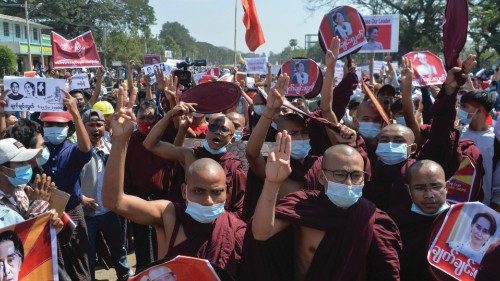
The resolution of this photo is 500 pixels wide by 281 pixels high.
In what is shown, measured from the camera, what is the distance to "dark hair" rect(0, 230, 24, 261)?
266 centimetres

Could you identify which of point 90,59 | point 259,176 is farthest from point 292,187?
point 90,59

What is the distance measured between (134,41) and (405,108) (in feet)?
159

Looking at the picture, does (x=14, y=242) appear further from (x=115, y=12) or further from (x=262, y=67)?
(x=115, y=12)

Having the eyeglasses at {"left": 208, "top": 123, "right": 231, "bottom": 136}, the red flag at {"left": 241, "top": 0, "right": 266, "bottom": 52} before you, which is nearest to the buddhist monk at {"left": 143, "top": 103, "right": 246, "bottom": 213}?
the eyeglasses at {"left": 208, "top": 123, "right": 231, "bottom": 136}

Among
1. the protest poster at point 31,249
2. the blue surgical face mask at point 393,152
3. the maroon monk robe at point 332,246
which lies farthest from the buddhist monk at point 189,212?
the blue surgical face mask at point 393,152

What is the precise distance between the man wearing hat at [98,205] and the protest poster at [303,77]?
1967mm

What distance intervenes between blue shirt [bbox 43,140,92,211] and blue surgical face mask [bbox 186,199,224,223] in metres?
1.52

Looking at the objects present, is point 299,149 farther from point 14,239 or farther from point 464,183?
point 14,239

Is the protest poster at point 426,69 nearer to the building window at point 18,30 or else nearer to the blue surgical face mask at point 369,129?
the blue surgical face mask at point 369,129

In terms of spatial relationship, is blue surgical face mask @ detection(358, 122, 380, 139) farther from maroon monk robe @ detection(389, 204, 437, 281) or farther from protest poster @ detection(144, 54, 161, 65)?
protest poster @ detection(144, 54, 161, 65)

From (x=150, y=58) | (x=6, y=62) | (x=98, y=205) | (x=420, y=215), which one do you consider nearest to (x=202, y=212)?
(x=420, y=215)

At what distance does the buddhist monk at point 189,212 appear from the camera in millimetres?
2816

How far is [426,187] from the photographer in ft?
10.3

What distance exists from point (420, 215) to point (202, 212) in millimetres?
1303
